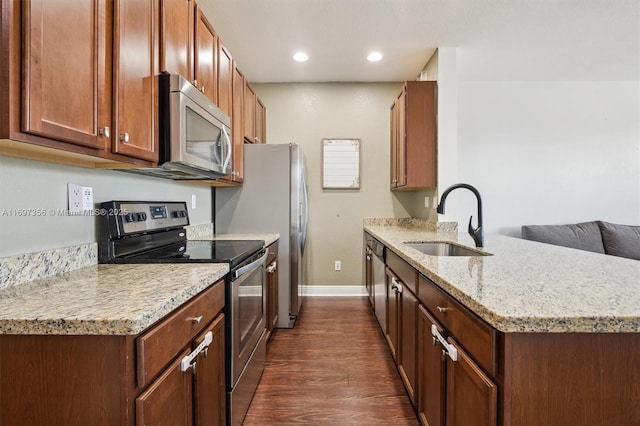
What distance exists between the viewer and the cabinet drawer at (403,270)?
1.55m

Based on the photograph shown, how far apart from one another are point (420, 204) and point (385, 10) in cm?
195

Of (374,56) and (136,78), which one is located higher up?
(374,56)

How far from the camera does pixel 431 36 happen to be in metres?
2.68

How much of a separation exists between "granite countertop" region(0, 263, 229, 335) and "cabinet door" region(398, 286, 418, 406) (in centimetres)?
95

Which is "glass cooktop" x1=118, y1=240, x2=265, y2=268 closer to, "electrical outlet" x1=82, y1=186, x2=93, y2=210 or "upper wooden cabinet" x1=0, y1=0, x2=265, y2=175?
"electrical outlet" x1=82, y1=186, x2=93, y2=210

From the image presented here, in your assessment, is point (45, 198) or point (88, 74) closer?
point (88, 74)

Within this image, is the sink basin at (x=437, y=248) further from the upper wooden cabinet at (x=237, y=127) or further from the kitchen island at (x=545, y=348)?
the upper wooden cabinet at (x=237, y=127)

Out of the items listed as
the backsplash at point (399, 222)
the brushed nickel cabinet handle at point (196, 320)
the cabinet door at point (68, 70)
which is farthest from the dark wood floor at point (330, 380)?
the cabinet door at point (68, 70)

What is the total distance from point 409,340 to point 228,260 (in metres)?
1.05

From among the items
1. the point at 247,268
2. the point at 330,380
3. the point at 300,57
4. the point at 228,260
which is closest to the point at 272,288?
the point at 330,380

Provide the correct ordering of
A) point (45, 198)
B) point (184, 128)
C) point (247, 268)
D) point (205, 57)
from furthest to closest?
point (205, 57)
point (247, 268)
point (184, 128)
point (45, 198)

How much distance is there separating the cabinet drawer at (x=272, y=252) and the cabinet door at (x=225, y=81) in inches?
43.1

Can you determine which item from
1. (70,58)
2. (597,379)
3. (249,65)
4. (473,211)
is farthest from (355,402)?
(249,65)

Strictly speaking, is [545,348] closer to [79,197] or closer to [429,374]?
[429,374]
